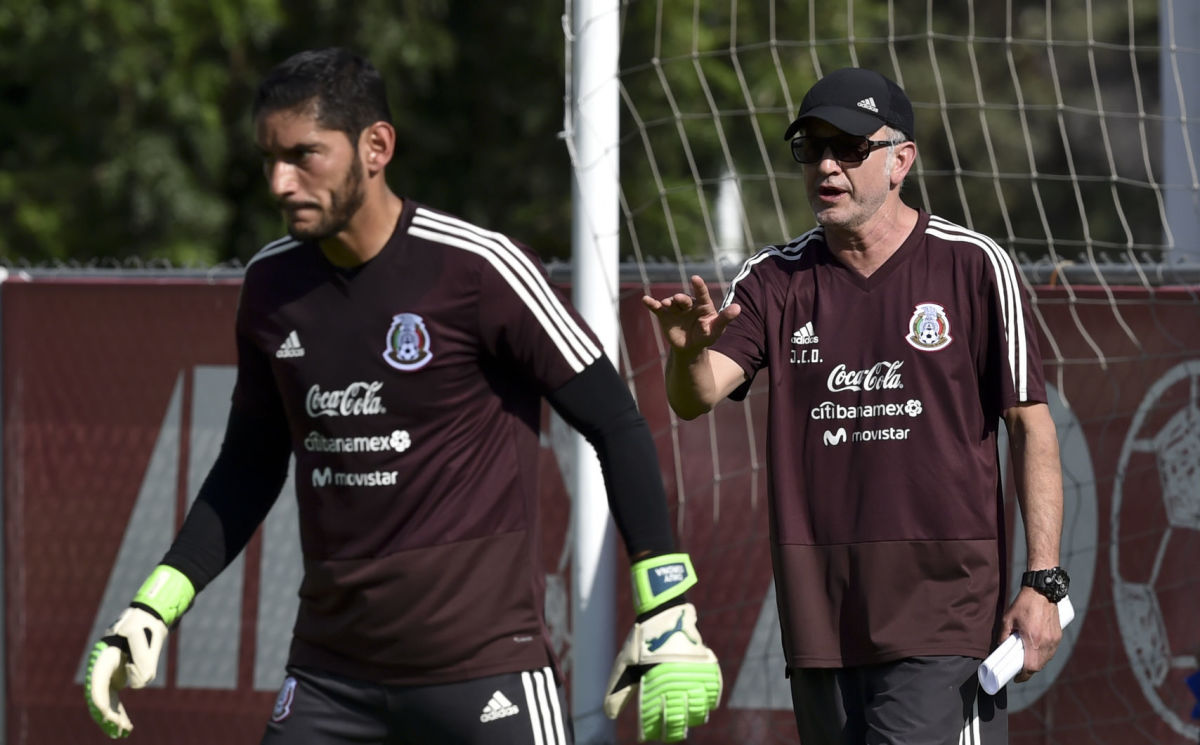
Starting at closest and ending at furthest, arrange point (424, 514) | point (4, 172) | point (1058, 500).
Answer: point (424, 514) → point (1058, 500) → point (4, 172)

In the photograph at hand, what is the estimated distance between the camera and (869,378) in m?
3.78

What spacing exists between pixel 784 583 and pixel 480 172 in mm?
10933

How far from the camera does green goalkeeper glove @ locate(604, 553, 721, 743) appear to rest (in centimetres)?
315

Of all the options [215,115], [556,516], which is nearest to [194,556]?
[556,516]

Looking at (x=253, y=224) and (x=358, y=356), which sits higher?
(x=253, y=224)

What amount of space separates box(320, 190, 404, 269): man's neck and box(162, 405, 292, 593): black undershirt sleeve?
48cm

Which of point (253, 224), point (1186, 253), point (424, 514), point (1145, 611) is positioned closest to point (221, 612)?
point (424, 514)

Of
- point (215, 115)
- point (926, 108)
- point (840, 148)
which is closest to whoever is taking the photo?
point (840, 148)

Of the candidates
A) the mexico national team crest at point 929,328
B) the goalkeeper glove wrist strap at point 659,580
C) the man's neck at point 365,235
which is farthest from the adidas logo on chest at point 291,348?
the mexico national team crest at point 929,328

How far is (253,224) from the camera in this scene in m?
13.9

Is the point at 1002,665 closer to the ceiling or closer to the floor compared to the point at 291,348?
closer to the floor

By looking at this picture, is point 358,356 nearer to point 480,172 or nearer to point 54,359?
point 54,359

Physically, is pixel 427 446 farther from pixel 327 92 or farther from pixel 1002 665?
pixel 1002 665

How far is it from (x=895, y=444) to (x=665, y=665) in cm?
90
